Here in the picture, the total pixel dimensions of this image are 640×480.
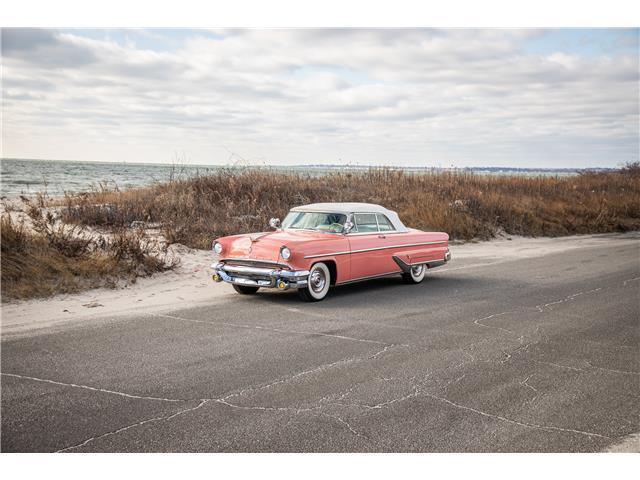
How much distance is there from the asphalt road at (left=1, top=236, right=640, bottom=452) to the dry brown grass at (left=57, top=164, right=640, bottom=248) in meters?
6.24

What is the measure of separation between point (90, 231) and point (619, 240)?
16533 mm

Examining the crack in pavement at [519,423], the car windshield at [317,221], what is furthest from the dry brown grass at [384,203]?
the crack in pavement at [519,423]

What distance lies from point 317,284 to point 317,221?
1262 mm

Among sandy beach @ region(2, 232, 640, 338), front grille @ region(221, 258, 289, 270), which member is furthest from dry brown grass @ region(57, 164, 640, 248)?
front grille @ region(221, 258, 289, 270)

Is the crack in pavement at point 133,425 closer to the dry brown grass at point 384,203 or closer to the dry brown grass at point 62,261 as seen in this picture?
the dry brown grass at point 62,261

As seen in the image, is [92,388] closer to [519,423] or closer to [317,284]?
[519,423]

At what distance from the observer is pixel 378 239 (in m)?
10.2

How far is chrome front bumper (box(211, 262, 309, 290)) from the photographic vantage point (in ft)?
28.7

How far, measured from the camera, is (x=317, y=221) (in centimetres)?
1009

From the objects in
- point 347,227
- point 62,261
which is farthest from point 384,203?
point 62,261

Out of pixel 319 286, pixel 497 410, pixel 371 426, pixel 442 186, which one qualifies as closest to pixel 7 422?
pixel 371 426

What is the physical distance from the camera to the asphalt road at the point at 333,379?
4262mm

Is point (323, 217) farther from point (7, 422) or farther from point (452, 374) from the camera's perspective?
point (7, 422)

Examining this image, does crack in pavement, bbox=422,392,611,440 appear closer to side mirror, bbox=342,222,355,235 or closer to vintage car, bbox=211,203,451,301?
vintage car, bbox=211,203,451,301
